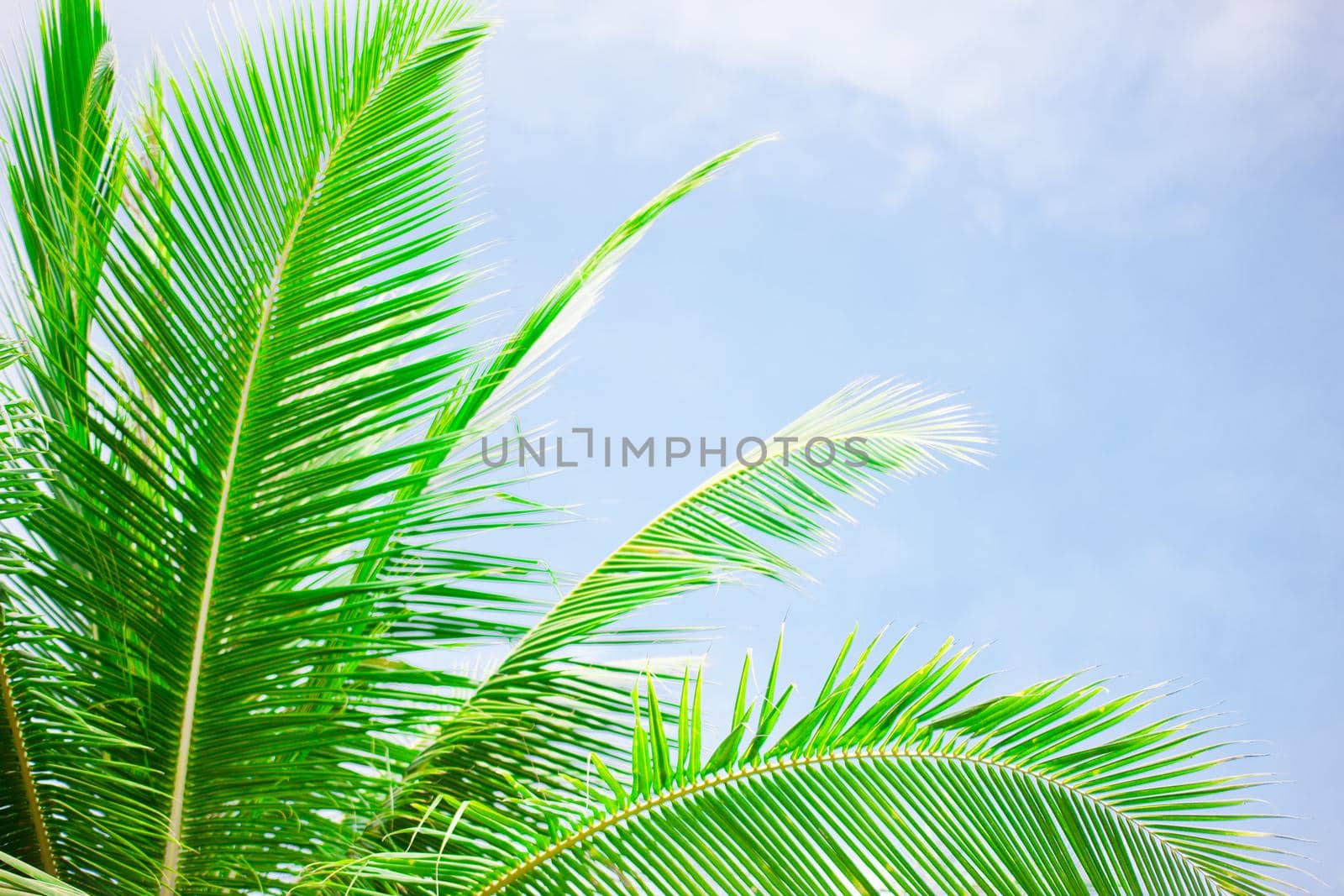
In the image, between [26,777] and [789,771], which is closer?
[789,771]

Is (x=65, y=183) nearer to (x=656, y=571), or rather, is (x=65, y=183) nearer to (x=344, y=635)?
(x=344, y=635)

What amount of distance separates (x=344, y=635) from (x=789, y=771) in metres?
0.85

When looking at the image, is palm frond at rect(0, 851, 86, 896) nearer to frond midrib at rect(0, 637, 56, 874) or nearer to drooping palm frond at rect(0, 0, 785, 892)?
drooping palm frond at rect(0, 0, 785, 892)

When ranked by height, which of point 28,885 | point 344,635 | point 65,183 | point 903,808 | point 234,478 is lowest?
point 28,885

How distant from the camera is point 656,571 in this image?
9.06 ft

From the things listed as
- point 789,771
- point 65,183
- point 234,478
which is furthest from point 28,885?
point 65,183

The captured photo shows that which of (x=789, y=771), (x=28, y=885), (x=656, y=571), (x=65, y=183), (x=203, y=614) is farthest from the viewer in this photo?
(x=656, y=571)

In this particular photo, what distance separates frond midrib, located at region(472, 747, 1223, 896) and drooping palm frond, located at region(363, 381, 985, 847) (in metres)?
0.13

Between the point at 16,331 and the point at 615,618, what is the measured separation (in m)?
1.30

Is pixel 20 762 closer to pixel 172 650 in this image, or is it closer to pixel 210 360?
pixel 172 650

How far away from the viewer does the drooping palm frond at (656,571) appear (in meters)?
2.45

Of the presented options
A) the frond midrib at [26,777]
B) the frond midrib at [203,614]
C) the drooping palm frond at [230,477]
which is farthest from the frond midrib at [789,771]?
the frond midrib at [26,777]

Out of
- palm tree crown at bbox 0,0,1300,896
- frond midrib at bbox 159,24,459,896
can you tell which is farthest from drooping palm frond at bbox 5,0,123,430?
frond midrib at bbox 159,24,459,896

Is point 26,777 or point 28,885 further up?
Answer: point 26,777
